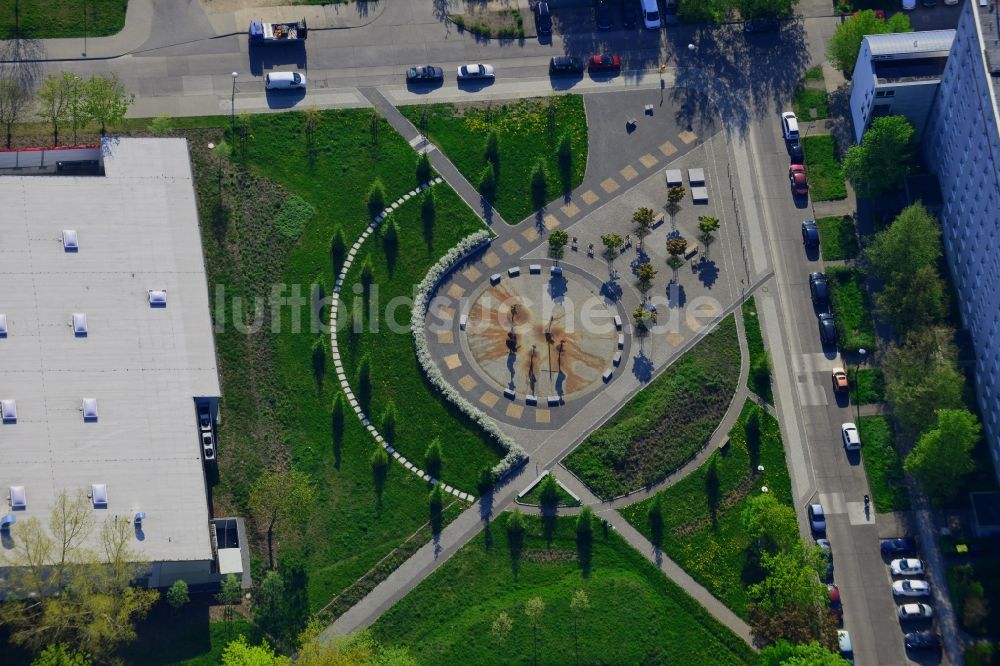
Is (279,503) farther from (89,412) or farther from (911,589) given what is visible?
(911,589)

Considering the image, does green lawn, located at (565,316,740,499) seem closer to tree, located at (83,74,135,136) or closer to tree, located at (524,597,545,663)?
tree, located at (524,597,545,663)

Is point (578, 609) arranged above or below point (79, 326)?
below

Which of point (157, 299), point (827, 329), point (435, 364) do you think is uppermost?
point (157, 299)

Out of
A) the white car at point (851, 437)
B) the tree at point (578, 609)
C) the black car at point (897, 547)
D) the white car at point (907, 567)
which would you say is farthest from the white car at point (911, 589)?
the tree at point (578, 609)

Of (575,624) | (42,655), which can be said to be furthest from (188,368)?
(575,624)

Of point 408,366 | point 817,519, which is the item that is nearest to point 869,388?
point 817,519

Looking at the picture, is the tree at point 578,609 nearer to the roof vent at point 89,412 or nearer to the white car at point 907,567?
the white car at point 907,567
